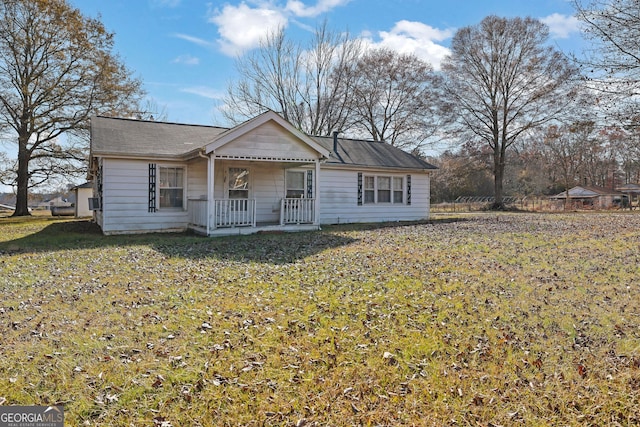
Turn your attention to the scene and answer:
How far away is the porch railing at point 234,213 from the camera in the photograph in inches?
466

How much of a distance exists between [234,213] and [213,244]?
2.19m

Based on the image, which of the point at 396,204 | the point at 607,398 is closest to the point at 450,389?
the point at 607,398

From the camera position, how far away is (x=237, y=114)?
31.4 metres

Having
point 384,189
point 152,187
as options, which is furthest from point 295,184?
point 152,187

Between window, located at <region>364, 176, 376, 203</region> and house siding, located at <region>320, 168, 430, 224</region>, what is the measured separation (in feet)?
0.73

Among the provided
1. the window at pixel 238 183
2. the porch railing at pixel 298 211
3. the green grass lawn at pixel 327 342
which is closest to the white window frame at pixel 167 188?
the window at pixel 238 183

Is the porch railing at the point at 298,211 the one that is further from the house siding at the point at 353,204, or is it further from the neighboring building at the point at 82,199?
the neighboring building at the point at 82,199

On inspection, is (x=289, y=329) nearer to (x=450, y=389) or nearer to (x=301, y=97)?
(x=450, y=389)

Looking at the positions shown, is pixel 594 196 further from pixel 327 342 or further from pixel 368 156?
pixel 327 342

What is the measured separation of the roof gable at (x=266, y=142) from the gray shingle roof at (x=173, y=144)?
2.38ft

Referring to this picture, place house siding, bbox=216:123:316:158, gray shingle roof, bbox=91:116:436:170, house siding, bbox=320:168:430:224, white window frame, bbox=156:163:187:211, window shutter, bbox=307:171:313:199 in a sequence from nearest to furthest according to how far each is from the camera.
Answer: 1. house siding, bbox=216:123:316:158
2. gray shingle roof, bbox=91:116:436:170
3. white window frame, bbox=156:163:187:211
4. window shutter, bbox=307:171:313:199
5. house siding, bbox=320:168:430:224

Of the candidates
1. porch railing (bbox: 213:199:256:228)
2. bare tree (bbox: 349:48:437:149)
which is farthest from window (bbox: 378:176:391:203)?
bare tree (bbox: 349:48:437:149)

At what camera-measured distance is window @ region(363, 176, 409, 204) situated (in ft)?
55.9

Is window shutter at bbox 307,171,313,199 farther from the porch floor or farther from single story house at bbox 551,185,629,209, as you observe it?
single story house at bbox 551,185,629,209
